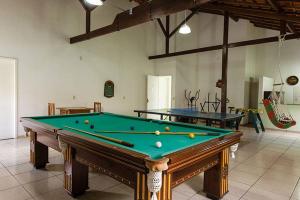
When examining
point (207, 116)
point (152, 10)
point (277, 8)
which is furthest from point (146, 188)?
point (277, 8)

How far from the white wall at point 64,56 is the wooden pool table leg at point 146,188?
5024 mm

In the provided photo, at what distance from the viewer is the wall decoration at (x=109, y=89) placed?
725cm

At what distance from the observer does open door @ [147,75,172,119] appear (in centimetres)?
876

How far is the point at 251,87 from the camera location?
8.78 meters

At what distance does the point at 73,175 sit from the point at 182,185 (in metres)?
1.44

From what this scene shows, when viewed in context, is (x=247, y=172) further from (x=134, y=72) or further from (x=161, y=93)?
(x=161, y=93)

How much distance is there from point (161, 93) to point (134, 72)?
6.27 ft

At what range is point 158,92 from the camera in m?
9.22

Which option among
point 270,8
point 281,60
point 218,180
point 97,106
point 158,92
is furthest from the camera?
point 158,92

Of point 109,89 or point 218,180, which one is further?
point 109,89

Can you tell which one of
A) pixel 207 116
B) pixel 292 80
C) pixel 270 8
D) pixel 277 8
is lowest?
pixel 207 116

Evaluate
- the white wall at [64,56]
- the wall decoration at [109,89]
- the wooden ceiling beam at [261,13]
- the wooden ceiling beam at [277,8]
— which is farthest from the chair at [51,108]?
the wooden ceiling beam at [277,8]

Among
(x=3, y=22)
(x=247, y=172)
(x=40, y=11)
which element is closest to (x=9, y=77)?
(x=3, y=22)

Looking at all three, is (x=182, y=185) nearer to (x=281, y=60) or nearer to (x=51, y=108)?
(x=51, y=108)
